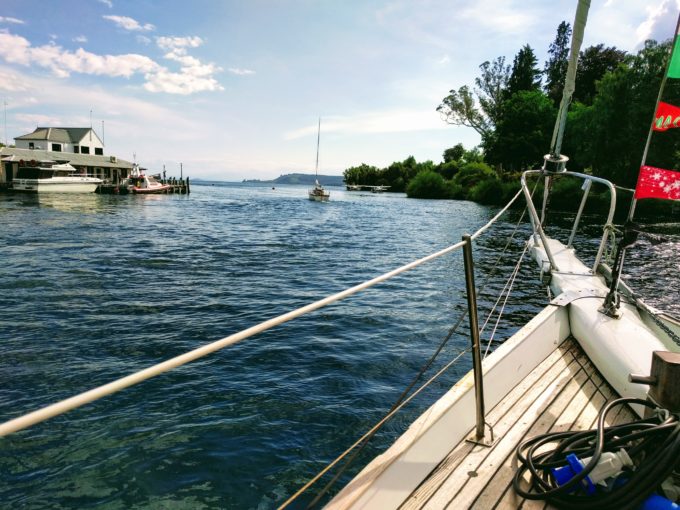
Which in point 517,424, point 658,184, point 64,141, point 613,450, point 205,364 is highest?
point 64,141

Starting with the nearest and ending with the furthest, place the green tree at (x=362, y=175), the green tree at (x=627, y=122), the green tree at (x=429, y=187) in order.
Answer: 1. the green tree at (x=627, y=122)
2. the green tree at (x=429, y=187)
3. the green tree at (x=362, y=175)

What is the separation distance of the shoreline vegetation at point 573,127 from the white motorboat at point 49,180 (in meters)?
46.4

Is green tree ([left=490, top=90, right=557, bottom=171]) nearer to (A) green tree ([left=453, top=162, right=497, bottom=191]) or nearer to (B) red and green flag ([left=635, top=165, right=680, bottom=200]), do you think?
(A) green tree ([left=453, top=162, right=497, bottom=191])

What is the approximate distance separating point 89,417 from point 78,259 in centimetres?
1144

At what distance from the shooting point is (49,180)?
49.2 m

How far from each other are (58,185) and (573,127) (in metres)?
57.4

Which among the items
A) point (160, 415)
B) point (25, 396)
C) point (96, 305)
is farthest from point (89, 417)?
point (96, 305)

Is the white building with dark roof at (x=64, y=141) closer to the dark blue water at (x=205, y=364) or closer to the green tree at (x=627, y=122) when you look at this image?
the dark blue water at (x=205, y=364)

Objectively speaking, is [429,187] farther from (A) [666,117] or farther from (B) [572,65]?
(A) [666,117]

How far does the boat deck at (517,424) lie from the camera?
2.34m

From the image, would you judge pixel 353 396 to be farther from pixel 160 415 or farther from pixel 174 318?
pixel 174 318

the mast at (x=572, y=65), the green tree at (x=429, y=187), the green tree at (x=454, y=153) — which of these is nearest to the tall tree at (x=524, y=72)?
the green tree at (x=429, y=187)

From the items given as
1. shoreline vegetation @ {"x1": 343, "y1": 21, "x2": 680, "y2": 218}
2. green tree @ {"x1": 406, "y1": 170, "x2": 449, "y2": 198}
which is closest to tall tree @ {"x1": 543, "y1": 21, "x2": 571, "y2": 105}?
shoreline vegetation @ {"x1": 343, "y1": 21, "x2": 680, "y2": 218}

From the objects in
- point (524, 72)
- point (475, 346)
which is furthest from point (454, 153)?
point (475, 346)
